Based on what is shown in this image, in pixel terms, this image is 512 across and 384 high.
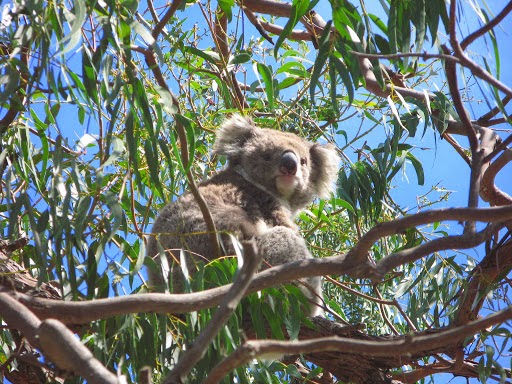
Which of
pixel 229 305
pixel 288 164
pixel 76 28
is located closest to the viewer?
pixel 229 305

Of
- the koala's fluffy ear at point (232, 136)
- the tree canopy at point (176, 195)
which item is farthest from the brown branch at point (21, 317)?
the koala's fluffy ear at point (232, 136)

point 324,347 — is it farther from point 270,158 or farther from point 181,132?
point 270,158

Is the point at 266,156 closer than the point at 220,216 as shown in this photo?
No

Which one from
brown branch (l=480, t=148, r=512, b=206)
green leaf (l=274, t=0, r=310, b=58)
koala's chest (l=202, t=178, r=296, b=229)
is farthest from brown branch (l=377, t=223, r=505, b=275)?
koala's chest (l=202, t=178, r=296, b=229)

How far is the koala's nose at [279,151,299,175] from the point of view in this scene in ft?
12.0

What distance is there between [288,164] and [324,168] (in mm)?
400

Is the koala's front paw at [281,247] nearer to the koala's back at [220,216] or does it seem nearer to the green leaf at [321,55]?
the koala's back at [220,216]

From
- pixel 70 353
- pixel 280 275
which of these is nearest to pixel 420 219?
pixel 280 275

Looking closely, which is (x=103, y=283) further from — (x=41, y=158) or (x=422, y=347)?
(x=422, y=347)

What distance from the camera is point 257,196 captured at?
353 centimetres

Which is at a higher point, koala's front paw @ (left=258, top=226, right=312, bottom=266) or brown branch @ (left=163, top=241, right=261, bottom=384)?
koala's front paw @ (left=258, top=226, right=312, bottom=266)

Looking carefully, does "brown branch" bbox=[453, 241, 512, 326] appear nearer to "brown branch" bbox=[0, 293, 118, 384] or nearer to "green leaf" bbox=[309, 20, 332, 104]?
"green leaf" bbox=[309, 20, 332, 104]

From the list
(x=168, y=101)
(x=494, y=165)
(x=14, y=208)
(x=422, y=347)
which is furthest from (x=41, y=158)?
(x=422, y=347)

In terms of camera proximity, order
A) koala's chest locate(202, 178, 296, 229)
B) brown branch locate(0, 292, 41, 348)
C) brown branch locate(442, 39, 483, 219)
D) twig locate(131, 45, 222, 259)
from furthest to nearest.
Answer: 1. koala's chest locate(202, 178, 296, 229)
2. twig locate(131, 45, 222, 259)
3. brown branch locate(442, 39, 483, 219)
4. brown branch locate(0, 292, 41, 348)
